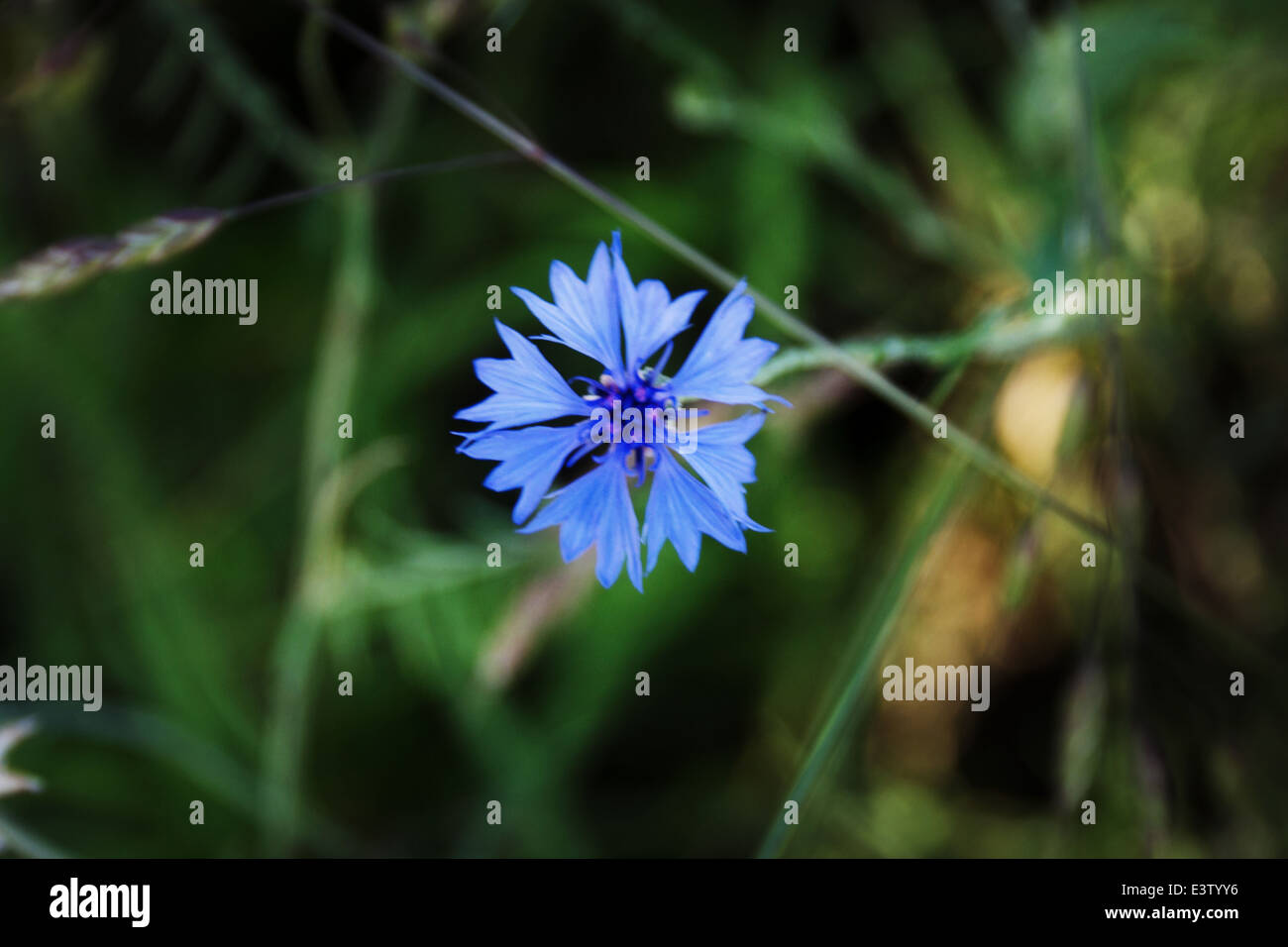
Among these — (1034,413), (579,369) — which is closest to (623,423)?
(579,369)

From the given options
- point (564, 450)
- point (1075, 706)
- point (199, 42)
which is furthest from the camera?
point (199, 42)

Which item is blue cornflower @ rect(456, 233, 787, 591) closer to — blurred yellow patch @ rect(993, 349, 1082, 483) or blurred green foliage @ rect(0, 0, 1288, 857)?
blurred green foliage @ rect(0, 0, 1288, 857)

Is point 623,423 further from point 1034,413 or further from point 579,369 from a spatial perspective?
point 1034,413

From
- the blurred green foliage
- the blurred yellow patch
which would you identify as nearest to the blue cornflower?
the blurred green foliage

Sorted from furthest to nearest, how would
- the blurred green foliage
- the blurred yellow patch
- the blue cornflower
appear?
the blurred yellow patch → the blurred green foliage → the blue cornflower

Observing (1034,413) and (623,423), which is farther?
(1034,413)

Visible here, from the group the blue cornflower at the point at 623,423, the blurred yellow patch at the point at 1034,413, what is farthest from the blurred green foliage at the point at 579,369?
the blue cornflower at the point at 623,423

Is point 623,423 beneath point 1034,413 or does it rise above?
beneath
